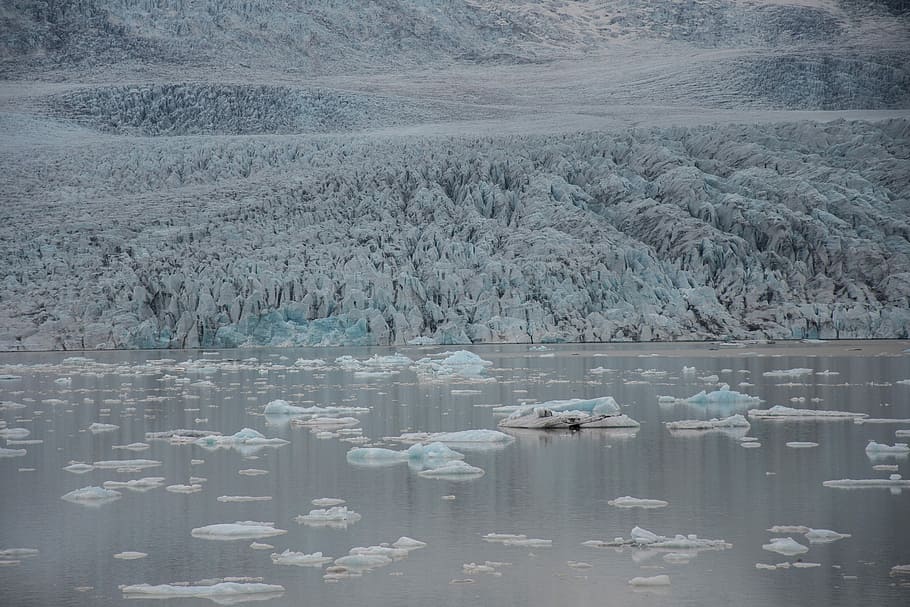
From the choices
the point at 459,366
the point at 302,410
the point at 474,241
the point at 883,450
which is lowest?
the point at 883,450

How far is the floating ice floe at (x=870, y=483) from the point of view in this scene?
7113 mm

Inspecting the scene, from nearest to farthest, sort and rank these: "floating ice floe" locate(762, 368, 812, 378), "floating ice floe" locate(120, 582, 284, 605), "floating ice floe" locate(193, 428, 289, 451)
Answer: "floating ice floe" locate(120, 582, 284, 605), "floating ice floe" locate(193, 428, 289, 451), "floating ice floe" locate(762, 368, 812, 378)

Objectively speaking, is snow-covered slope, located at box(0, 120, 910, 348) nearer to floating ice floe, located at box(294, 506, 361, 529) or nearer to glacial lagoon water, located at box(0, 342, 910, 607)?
glacial lagoon water, located at box(0, 342, 910, 607)

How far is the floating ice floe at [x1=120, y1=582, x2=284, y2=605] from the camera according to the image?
479 centimetres

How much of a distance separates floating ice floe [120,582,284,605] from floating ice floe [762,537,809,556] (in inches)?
91.4

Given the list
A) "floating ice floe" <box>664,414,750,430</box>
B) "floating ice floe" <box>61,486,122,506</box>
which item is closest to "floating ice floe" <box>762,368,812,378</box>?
"floating ice floe" <box>664,414,750,430</box>

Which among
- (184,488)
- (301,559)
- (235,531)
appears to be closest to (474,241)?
(184,488)

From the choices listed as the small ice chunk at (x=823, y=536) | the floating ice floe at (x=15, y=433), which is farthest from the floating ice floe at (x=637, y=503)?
the floating ice floe at (x=15, y=433)

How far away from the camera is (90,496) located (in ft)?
23.2

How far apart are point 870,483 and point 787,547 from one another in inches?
77.9

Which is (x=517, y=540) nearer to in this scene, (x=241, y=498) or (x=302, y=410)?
(x=241, y=498)

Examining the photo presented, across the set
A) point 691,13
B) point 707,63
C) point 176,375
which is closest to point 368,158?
point 176,375

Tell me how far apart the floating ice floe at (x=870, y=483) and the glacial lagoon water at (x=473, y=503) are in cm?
12

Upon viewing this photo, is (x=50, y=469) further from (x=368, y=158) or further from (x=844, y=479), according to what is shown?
(x=368, y=158)
